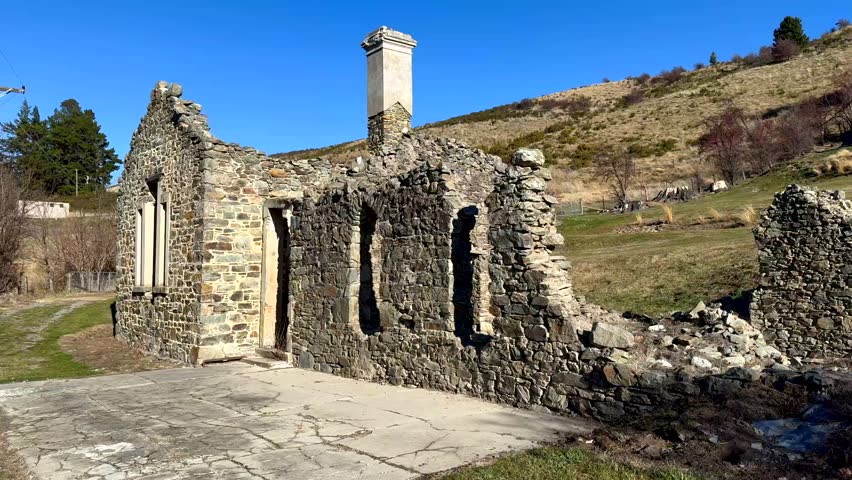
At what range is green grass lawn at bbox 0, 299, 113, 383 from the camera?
41.2 feet

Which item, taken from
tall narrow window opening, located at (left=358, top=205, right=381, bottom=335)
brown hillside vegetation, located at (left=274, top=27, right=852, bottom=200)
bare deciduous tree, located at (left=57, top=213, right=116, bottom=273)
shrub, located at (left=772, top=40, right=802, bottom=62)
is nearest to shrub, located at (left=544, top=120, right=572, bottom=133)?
brown hillside vegetation, located at (left=274, top=27, right=852, bottom=200)

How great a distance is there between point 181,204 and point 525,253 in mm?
8884

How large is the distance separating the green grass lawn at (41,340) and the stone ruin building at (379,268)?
1.90 metres

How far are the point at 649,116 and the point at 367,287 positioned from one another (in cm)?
5568

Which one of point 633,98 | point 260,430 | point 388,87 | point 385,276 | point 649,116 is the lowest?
point 260,430

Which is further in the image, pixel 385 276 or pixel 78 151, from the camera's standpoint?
pixel 78 151

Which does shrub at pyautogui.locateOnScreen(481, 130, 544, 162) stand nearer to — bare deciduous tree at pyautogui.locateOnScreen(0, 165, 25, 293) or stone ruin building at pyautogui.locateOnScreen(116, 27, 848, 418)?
bare deciduous tree at pyautogui.locateOnScreen(0, 165, 25, 293)

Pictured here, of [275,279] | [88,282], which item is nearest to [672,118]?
[88,282]

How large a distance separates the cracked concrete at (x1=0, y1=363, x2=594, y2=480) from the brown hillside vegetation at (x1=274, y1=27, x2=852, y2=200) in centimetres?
3346

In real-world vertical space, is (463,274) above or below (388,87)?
below

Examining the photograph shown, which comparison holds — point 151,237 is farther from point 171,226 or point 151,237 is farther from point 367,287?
point 367,287

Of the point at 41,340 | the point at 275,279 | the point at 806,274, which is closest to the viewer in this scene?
the point at 806,274

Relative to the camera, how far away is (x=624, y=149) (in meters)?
51.6

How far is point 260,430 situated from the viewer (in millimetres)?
6898
